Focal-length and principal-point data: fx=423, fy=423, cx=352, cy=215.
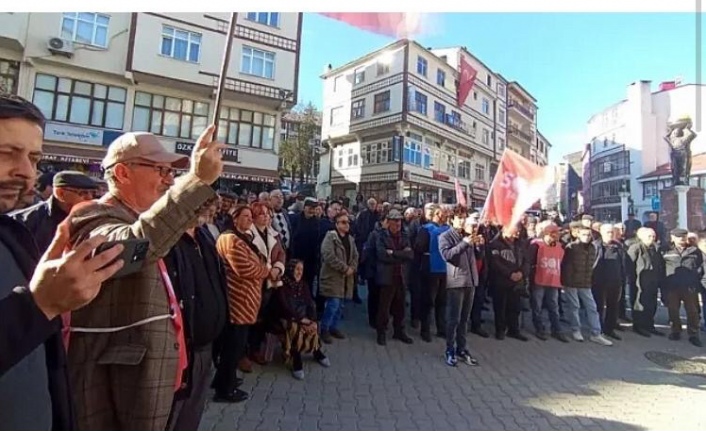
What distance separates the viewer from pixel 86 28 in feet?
53.0

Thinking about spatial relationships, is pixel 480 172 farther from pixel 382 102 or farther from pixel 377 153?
pixel 382 102

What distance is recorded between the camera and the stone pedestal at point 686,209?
43.4 feet

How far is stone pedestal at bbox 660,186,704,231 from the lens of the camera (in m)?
13.2

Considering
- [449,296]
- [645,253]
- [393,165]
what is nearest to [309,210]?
[449,296]

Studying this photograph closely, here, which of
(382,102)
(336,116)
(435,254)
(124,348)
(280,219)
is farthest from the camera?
(336,116)

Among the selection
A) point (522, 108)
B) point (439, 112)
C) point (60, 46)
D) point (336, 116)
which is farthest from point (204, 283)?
point (522, 108)

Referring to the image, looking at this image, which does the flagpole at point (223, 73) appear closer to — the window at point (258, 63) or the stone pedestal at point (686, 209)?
the stone pedestal at point (686, 209)

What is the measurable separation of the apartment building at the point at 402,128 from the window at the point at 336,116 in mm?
84

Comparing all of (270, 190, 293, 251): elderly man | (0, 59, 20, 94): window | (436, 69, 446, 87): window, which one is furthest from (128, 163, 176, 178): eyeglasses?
(436, 69, 446, 87): window

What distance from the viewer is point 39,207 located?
2969 mm

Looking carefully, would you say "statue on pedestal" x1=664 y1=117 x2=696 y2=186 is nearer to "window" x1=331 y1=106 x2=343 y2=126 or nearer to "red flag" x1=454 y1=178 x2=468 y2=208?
"red flag" x1=454 y1=178 x2=468 y2=208

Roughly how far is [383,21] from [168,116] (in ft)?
56.7

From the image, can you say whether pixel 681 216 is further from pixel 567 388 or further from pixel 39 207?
pixel 39 207

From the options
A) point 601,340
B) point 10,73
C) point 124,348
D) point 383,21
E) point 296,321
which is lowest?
point 601,340
